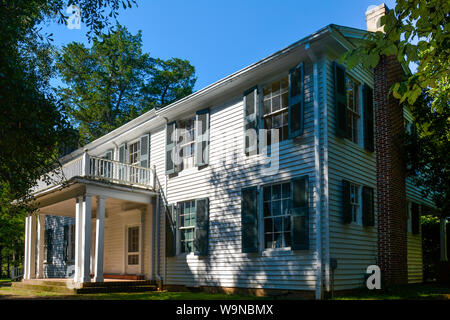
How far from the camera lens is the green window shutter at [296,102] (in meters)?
11.5

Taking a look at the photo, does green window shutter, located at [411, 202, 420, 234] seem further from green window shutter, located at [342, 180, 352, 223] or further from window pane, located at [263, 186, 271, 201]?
window pane, located at [263, 186, 271, 201]

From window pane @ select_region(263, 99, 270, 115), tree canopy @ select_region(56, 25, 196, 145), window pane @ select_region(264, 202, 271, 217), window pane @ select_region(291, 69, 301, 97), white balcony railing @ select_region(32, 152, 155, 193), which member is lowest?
window pane @ select_region(264, 202, 271, 217)

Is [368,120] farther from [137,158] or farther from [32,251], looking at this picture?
[32,251]

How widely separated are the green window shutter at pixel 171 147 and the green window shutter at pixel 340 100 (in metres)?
6.29

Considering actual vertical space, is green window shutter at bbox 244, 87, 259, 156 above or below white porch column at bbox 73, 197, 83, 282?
above

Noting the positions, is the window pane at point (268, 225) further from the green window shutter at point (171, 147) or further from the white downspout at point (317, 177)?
the green window shutter at point (171, 147)

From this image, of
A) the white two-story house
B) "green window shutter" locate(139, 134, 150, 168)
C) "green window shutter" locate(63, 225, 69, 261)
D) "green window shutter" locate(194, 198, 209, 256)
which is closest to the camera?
the white two-story house

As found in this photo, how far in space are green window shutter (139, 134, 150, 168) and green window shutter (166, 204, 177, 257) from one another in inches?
99.7

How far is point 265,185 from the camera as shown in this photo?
40.4 feet

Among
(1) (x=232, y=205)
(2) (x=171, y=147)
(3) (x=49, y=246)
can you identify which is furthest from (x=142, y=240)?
(3) (x=49, y=246)

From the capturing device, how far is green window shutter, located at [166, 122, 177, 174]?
51.7 feet

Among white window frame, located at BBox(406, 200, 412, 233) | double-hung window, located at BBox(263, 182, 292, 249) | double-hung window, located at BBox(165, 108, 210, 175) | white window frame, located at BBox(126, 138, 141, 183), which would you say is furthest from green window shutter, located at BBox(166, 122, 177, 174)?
white window frame, located at BBox(406, 200, 412, 233)

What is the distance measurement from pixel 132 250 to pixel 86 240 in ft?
13.1
